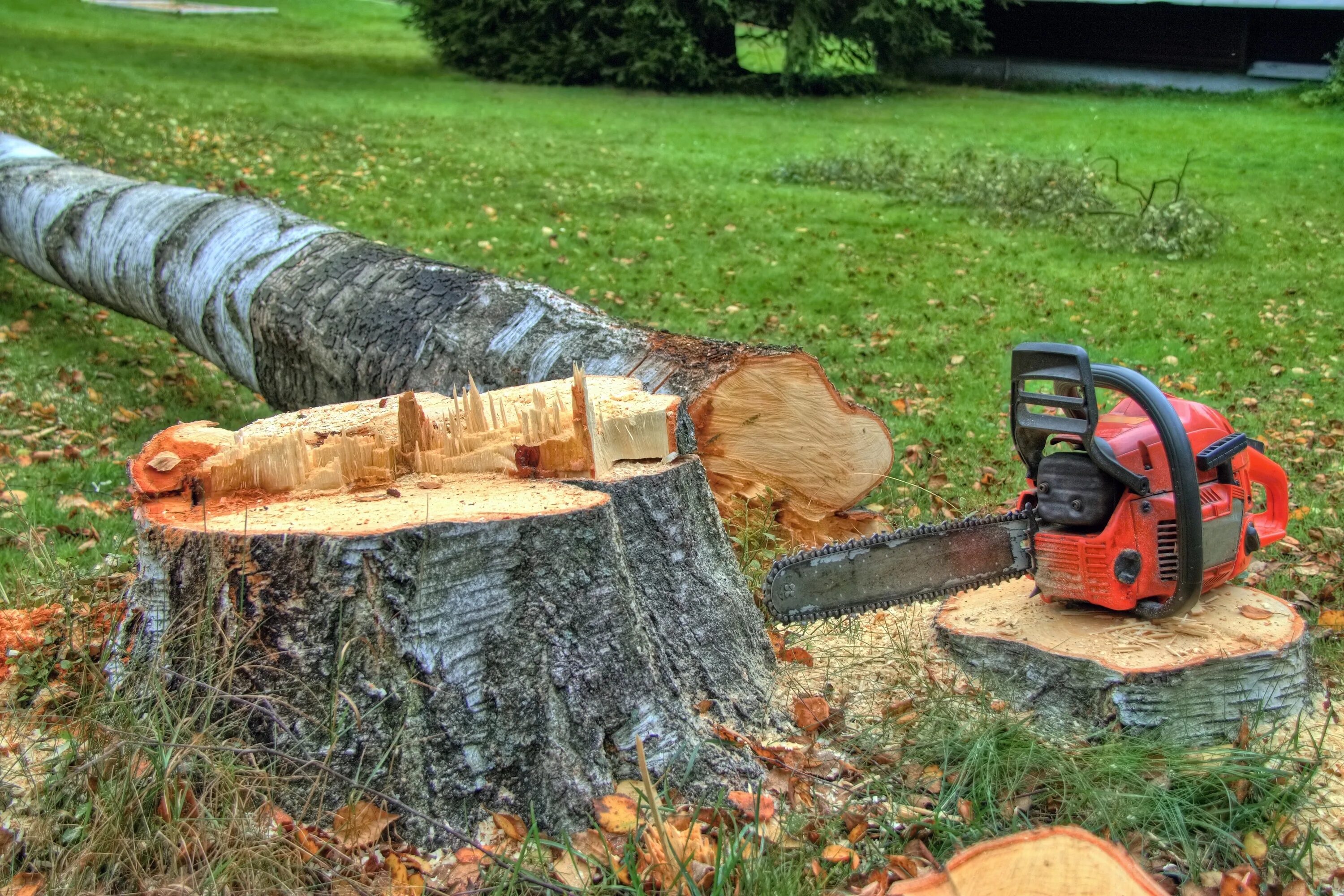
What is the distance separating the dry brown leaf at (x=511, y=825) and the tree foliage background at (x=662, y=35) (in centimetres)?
1884

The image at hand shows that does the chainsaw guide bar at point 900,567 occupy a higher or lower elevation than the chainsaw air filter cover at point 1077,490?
lower

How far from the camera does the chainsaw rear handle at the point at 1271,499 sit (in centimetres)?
334

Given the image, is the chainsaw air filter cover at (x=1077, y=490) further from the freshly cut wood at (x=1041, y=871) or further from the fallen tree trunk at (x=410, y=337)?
the fallen tree trunk at (x=410, y=337)

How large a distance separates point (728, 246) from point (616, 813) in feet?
27.0

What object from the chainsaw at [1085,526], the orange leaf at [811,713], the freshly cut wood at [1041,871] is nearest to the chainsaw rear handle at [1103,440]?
the chainsaw at [1085,526]

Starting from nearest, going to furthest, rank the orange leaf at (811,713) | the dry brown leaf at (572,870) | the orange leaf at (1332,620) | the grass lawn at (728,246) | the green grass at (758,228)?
the dry brown leaf at (572,870)
the orange leaf at (811,713)
the orange leaf at (1332,620)
the grass lawn at (728,246)
the green grass at (758,228)

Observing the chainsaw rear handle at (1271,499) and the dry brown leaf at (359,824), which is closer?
the dry brown leaf at (359,824)

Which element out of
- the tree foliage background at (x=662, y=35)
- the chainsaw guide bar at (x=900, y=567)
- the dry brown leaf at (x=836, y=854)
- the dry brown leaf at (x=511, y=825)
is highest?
the tree foliage background at (x=662, y=35)

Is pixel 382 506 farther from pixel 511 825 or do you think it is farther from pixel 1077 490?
pixel 1077 490

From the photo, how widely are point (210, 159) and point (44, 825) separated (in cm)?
1034

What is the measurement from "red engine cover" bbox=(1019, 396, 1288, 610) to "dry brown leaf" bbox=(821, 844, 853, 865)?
104 cm

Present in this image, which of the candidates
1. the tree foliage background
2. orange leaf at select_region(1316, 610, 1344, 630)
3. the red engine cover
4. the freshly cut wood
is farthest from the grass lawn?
the freshly cut wood

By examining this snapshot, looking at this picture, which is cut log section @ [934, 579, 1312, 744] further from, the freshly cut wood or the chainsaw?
the freshly cut wood

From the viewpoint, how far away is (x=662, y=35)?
20.3 metres
